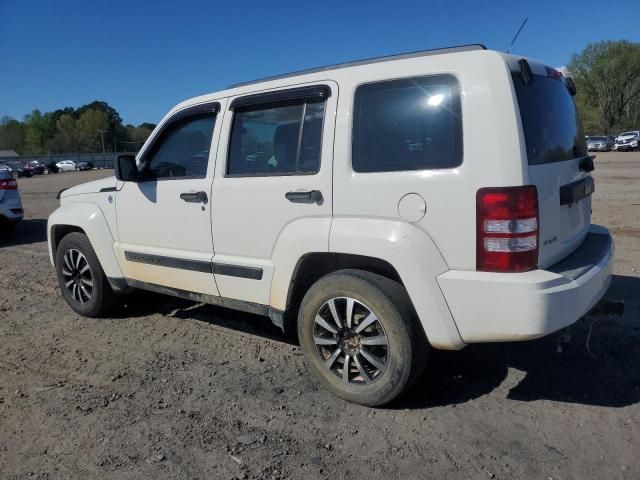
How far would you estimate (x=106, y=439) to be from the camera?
121 inches

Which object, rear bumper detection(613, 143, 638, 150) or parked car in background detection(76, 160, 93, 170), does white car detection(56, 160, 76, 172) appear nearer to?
parked car in background detection(76, 160, 93, 170)

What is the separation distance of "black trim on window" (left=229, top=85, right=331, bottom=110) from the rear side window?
27cm

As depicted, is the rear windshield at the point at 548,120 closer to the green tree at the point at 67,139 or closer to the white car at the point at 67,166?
the white car at the point at 67,166

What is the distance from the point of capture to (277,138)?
3.72m

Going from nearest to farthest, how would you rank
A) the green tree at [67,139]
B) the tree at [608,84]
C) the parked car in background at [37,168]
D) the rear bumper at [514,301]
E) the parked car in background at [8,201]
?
1. the rear bumper at [514,301]
2. the parked car in background at [8,201]
3. the parked car in background at [37,168]
4. the tree at [608,84]
5. the green tree at [67,139]

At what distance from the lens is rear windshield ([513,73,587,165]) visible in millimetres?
2936

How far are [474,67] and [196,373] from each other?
2769mm

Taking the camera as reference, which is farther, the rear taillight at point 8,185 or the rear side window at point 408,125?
the rear taillight at point 8,185

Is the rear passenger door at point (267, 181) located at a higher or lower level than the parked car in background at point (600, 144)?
lower

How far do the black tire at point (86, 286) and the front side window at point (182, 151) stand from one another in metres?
1.12

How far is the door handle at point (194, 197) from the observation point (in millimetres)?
3953

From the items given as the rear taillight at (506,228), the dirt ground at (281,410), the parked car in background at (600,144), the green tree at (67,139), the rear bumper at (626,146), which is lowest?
the dirt ground at (281,410)

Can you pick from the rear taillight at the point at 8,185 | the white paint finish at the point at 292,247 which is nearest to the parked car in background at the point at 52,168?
the rear taillight at the point at 8,185

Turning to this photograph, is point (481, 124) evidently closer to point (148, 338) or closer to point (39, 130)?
point (148, 338)
